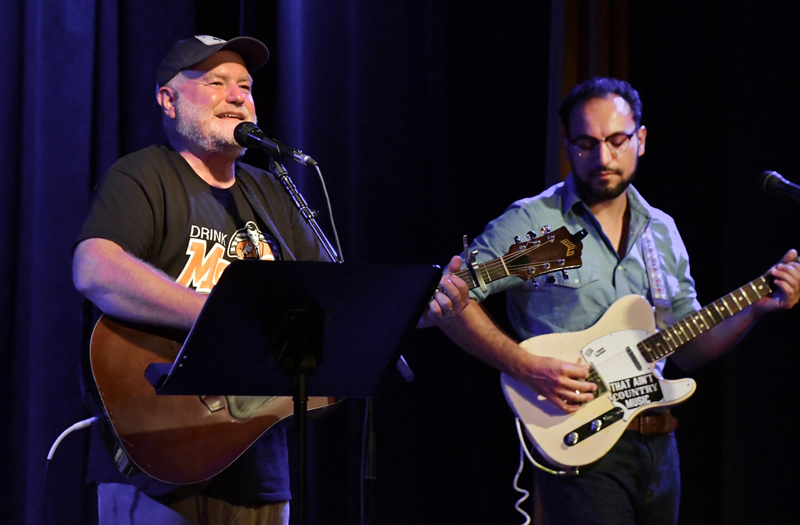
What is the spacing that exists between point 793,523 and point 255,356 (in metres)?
2.58

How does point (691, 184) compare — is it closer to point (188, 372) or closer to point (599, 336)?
point (599, 336)

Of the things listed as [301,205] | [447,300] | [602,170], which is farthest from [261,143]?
[602,170]

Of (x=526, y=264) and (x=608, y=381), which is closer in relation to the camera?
(x=526, y=264)

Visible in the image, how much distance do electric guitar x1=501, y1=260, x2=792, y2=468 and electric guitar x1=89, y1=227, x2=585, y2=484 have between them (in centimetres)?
80

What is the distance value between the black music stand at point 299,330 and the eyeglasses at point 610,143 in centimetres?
140

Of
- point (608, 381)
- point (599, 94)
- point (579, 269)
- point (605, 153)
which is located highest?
point (599, 94)

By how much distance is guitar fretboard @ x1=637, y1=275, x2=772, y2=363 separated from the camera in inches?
97.2

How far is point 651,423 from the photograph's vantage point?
2.40m

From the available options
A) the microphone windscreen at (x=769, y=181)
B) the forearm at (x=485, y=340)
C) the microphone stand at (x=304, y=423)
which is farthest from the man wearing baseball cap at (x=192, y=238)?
the microphone windscreen at (x=769, y=181)

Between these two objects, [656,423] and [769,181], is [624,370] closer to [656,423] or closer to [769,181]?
[656,423]

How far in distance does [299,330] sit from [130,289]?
52 centimetres

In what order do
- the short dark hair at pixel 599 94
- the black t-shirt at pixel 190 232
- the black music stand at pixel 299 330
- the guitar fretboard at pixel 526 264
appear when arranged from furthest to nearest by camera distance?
the short dark hair at pixel 599 94
the guitar fretboard at pixel 526 264
the black t-shirt at pixel 190 232
the black music stand at pixel 299 330

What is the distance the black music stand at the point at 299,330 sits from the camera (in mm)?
1391

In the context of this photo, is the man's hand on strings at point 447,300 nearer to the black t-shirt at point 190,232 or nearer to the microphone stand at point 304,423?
the microphone stand at point 304,423
